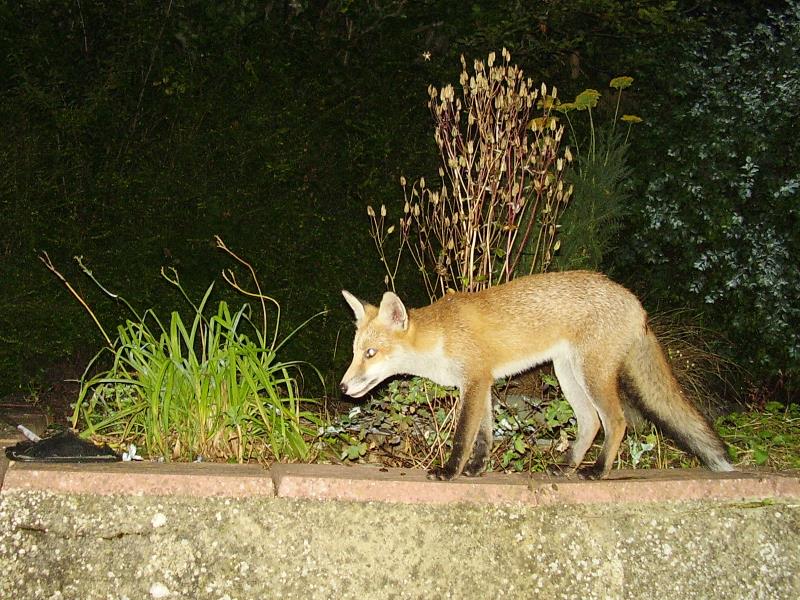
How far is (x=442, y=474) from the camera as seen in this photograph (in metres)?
3.50

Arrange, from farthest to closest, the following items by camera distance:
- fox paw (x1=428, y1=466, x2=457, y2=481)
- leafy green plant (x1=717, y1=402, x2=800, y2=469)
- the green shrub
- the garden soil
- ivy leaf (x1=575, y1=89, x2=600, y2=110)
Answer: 1. the green shrub
2. ivy leaf (x1=575, y1=89, x2=600, y2=110)
3. leafy green plant (x1=717, y1=402, x2=800, y2=469)
4. fox paw (x1=428, y1=466, x2=457, y2=481)
5. the garden soil

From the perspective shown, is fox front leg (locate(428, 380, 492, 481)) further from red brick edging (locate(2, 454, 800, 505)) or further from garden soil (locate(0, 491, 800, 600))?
garden soil (locate(0, 491, 800, 600))

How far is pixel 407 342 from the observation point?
383 cm

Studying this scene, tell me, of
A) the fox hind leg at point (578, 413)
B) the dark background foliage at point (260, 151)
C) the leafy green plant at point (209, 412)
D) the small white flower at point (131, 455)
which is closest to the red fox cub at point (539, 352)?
the fox hind leg at point (578, 413)

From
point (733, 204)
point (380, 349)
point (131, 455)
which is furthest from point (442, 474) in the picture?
point (733, 204)

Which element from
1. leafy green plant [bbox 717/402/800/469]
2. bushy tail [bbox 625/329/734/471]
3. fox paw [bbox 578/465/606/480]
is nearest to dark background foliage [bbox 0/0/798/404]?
leafy green plant [bbox 717/402/800/469]

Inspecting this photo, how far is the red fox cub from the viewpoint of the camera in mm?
3711

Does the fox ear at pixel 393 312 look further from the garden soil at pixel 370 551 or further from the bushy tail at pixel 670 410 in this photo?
the bushy tail at pixel 670 410

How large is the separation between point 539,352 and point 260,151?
3.00 meters

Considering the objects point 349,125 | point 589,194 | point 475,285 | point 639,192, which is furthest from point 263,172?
point 639,192

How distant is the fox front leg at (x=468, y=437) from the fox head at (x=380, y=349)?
388 millimetres

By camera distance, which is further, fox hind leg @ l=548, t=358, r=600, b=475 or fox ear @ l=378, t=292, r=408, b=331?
fox hind leg @ l=548, t=358, r=600, b=475

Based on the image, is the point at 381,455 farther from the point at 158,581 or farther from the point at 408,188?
the point at 408,188

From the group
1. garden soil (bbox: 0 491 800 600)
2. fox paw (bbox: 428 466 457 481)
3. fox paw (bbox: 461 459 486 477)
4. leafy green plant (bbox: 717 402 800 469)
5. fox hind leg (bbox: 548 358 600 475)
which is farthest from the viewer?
leafy green plant (bbox: 717 402 800 469)
